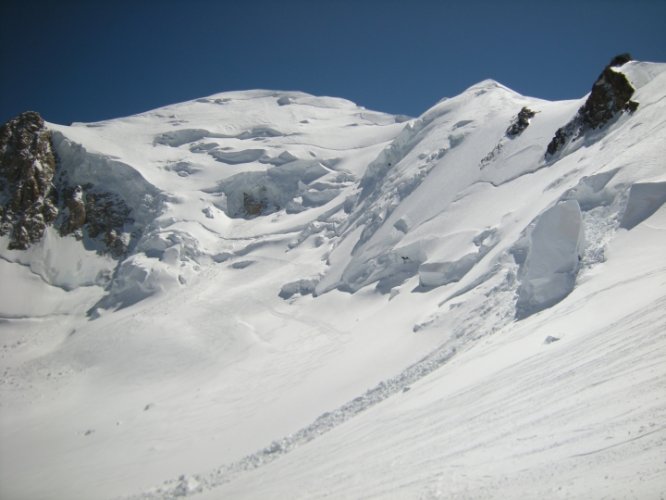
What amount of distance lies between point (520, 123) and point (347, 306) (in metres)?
15.1

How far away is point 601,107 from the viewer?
21859 millimetres

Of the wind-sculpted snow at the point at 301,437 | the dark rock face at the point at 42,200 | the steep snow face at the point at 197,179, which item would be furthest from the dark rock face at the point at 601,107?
the dark rock face at the point at 42,200

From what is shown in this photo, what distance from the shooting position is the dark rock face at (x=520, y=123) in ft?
89.0

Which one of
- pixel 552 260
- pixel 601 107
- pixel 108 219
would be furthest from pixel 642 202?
pixel 108 219

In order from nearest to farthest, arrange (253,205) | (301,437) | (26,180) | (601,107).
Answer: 1. (301,437)
2. (601,107)
3. (26,180)
4. (253,205)

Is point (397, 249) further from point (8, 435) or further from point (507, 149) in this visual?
point (8, 435)

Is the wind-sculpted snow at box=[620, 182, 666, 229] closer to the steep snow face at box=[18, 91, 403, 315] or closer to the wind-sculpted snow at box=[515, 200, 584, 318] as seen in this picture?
the wind-sculpted snow at box=[515, 200, 584, 318]

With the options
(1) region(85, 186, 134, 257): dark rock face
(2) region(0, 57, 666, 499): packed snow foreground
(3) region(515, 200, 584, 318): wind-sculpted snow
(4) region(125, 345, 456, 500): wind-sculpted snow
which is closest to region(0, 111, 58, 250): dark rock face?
(2) region(0, 57, 666, 499): packed snow foreground

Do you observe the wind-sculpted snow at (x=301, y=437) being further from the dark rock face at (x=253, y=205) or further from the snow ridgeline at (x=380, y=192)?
the dark rock face at (x=253, y=205)

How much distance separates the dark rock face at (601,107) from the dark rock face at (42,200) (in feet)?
102

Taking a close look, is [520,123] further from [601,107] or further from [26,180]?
[26,180]

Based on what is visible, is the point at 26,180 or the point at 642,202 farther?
the point at 26,180

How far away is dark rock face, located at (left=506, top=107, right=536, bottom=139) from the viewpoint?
89.0ft

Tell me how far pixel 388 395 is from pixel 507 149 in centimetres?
1823
